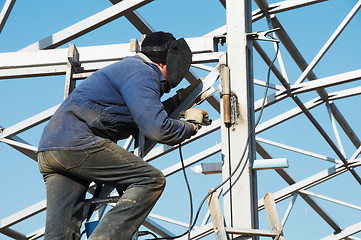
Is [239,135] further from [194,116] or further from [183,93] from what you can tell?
[194,116]

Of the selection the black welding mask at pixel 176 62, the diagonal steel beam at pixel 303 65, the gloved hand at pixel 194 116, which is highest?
the diagonal steel beam at pixel 303 65

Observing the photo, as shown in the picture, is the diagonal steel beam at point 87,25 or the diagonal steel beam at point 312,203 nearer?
the diagonal steel beam at point 87,25

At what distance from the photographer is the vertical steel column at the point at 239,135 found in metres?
4.38

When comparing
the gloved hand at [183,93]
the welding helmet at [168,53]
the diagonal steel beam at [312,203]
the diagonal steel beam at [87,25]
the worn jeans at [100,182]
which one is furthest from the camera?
the diagonal steel beam at [312,203]

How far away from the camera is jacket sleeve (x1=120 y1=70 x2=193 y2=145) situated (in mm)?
3398

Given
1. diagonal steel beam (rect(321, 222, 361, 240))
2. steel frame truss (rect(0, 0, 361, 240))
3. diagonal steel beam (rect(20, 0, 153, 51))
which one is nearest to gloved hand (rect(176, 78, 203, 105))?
steel frame truss (rect(0, 0, 361, 240))

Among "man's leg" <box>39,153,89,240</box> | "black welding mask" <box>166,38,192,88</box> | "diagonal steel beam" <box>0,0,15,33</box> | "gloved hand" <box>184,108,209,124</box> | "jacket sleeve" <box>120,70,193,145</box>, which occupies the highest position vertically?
"diagonal steel beam" <box>0,0,15,33</box>

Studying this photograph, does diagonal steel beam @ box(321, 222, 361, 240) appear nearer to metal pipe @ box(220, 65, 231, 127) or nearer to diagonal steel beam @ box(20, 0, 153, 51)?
diagonal steel beam @ box(20, 0, 153, 51)

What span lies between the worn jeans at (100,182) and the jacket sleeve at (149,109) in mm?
192

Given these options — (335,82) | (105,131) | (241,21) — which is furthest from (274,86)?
(105,131)

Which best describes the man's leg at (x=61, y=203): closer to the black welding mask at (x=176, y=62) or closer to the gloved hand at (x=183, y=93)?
Result: the black welding mask at (x=176, y=62)

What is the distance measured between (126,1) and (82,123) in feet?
9.91

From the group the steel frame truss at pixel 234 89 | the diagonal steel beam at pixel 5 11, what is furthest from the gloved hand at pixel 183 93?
the diagonal steel beam at pixel 5 11

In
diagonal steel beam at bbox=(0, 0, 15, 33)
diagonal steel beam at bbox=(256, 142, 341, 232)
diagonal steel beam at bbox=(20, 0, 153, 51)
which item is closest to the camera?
diagonal steel beam at bbox=(0, 0, 15, 33)
